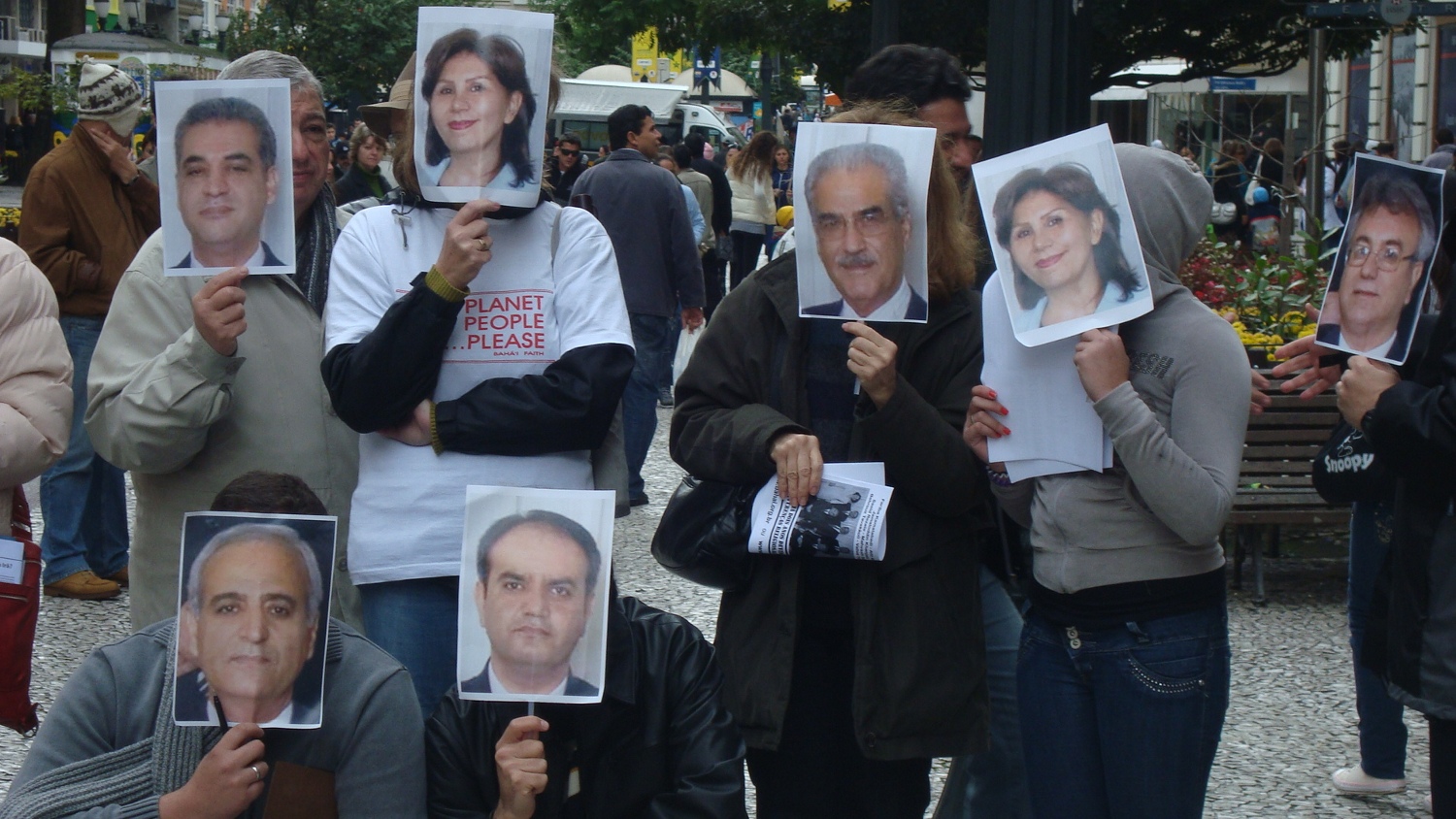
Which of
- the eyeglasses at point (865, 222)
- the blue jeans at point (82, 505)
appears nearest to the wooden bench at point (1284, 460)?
the eyeglasses at point (865, 222)

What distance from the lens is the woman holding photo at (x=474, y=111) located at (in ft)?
8.98

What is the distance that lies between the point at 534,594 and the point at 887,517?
69cm

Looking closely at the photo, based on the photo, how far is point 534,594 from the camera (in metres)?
2.42

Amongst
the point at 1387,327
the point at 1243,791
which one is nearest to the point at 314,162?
the point at 1387,327

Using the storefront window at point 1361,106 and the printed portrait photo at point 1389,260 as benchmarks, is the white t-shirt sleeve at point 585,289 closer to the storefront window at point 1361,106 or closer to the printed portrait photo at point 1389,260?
the printed portrait photo at point 1389,260

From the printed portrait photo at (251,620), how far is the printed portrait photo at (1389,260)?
176 centimetres

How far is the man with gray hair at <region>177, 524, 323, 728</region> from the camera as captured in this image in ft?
7.59

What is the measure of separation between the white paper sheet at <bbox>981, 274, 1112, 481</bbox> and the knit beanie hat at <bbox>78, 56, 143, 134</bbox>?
4.42 m

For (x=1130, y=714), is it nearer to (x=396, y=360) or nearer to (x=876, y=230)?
(x=876, y=230)

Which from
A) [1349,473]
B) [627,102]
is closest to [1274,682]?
[1349,473]

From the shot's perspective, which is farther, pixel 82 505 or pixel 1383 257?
pixel 82 505

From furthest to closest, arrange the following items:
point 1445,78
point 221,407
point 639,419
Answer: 1. point 1445,78
2. point 639,419
3. point 221,407

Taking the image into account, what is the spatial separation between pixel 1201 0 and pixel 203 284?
1240 cm

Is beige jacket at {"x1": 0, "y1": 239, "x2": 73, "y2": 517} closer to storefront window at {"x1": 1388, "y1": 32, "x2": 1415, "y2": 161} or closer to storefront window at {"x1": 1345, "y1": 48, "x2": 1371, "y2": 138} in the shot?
storefront window at {"x1": 1388, "y1": 32, "x2": 1415, "y2": 161}
